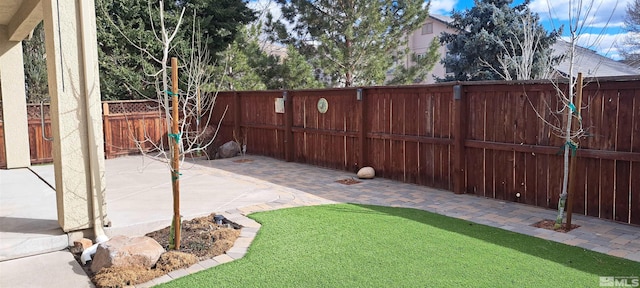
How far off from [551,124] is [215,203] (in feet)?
14.7

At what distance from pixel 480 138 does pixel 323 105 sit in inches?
147

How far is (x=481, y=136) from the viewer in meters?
6.68

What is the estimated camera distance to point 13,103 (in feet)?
29.1

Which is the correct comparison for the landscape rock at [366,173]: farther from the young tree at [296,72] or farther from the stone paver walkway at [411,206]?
the young tree at [296,72]

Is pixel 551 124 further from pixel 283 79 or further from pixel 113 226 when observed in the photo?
pixel 283 79

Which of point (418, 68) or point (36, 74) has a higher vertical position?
point (418, 68)

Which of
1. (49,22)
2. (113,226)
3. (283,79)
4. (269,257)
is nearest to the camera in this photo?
(269,257)

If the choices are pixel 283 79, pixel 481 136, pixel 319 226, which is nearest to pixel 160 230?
pixel 319 226

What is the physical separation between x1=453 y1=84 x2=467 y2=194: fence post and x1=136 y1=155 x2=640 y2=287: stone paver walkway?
9.0 inches

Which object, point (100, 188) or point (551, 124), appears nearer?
point (100, 188)

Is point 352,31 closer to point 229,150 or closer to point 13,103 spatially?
point 229,150

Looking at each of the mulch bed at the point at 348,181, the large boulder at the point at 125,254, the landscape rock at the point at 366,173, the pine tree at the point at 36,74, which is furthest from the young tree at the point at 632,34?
the pine tree at the point at 36,74

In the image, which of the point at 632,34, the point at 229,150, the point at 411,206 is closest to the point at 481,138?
the point at 411,206

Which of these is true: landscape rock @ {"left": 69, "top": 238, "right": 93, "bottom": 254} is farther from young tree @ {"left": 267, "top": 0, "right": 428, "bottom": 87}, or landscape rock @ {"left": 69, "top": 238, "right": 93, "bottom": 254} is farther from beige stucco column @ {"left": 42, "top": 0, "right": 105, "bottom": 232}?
young tree @ {"left": 267, "top": 0, "right": 428, "bottom": 87}
